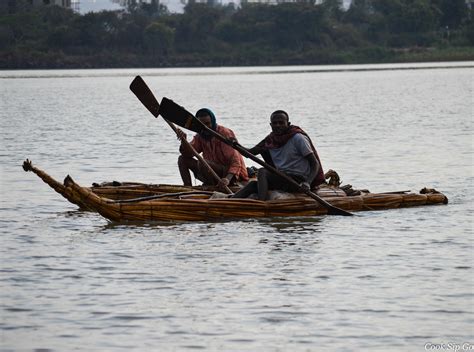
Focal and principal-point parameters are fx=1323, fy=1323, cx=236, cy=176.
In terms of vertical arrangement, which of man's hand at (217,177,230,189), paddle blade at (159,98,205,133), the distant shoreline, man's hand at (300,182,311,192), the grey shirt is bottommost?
the distant shoreline

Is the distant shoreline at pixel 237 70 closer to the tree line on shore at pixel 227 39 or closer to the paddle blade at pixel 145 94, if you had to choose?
the tree line on shore at pixel 227 39

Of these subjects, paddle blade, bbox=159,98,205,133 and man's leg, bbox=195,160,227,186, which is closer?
paddle blade, bbox=159,98,205,133

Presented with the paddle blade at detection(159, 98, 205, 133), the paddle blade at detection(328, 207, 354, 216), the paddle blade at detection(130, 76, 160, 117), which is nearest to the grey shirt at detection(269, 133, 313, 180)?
the paddle blade at detection(328, 207, 354, 216)

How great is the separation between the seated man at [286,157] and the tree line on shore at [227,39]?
348 feet

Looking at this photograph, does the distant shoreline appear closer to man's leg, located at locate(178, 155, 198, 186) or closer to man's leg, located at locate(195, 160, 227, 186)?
Result: man's leg, located at locate(178, 155, 198, 186)

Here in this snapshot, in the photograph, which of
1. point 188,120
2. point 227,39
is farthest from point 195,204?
point 227,39

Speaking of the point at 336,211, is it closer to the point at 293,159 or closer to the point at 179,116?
the point at 293,159

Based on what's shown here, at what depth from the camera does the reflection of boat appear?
13953 mm

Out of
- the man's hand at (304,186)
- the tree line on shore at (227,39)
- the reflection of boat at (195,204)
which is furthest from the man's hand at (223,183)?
the tree line on shore at (227,39)

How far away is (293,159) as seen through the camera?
1466 cm

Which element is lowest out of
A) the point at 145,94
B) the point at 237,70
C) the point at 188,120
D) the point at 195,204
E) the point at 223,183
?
the point at 237,70

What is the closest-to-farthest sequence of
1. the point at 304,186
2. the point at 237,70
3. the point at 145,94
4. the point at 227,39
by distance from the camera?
the point at 304,186
the point at 145,94
the point at 227,39
the point at 237,70

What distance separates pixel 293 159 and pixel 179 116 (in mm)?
1415

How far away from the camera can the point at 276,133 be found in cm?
1459
